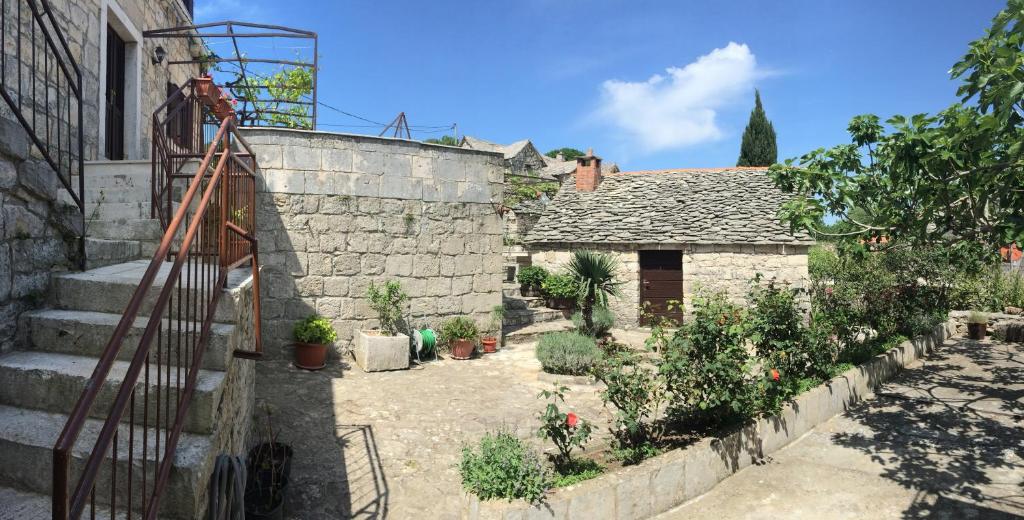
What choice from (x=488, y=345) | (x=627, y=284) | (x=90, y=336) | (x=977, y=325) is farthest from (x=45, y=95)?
(x=977, y=325)

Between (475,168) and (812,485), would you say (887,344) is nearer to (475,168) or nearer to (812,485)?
(812,485)

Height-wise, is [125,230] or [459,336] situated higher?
[125,230]

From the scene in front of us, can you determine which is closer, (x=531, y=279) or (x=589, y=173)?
(x=531, y=279)

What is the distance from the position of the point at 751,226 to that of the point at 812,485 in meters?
9.65

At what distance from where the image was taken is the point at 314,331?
7574 mm

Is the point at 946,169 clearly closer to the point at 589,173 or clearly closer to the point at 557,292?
the point at 557,292

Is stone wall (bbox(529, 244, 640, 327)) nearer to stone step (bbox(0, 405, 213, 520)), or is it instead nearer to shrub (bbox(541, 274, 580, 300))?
shrub (bbox(541, 274, 580, 300))

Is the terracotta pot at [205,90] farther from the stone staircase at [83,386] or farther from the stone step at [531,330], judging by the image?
the stone step at [531,330]

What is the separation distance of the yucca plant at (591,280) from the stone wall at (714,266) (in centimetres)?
179

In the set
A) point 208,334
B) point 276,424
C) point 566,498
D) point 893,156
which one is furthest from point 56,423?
point 893,156

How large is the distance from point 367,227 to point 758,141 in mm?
30341

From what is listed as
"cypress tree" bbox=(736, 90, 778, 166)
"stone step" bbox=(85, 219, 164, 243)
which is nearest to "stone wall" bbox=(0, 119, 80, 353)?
"stone step" bbox=(85, 219, 164, 243)

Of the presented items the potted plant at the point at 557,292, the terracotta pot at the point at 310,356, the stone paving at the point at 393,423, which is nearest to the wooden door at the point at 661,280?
the potted plant at the point at 557,292

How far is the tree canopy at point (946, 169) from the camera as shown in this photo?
131 inches
